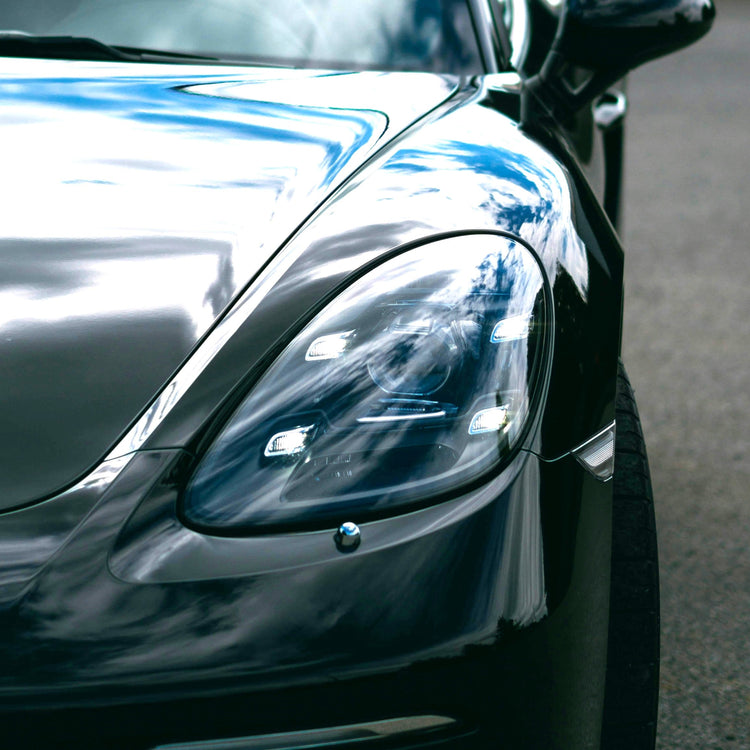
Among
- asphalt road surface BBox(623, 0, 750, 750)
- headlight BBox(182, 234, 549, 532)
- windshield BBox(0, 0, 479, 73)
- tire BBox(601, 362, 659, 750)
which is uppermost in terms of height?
windshield BBox(0, 0, 479, 73)

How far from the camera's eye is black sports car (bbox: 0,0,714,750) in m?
1.12

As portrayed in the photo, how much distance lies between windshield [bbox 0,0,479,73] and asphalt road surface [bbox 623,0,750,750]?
129 cm

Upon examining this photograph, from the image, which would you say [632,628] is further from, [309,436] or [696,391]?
[696,391]

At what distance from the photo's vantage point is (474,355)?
4.37 feet

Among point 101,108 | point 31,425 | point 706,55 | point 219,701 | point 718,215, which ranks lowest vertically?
point 706,55

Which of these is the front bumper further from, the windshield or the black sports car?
the windshield

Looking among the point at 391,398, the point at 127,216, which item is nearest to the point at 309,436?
the point at 391,398

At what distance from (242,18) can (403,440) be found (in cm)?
130

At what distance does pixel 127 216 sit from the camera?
4.75 ft

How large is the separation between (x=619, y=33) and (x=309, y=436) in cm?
125

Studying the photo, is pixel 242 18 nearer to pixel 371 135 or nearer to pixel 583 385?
pixel 371 135

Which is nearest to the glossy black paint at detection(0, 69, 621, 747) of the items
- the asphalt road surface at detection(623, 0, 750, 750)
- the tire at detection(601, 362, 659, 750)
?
the tire at detection(601, 362, 659, 750)

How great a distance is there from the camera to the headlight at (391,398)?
4.00 ft

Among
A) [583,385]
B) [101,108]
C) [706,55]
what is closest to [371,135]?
[101,108]
